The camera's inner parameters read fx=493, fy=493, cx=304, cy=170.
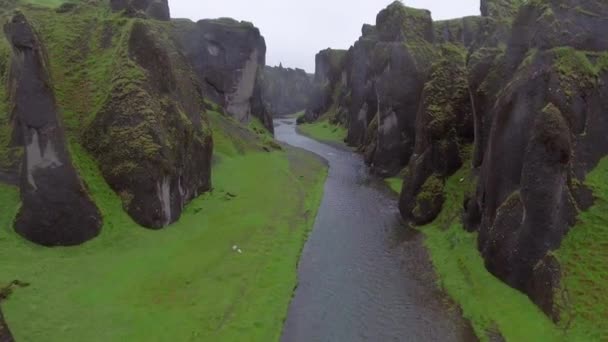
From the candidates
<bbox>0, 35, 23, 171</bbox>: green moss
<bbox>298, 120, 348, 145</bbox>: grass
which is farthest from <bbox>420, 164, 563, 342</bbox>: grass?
<bbox>298, 120, 348, 145</bbox>: grass

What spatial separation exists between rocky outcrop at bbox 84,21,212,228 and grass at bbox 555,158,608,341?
31211mm

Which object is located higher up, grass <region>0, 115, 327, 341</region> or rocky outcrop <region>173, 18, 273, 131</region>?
rocky outcrop <region>173, 18, 273, 131</region>

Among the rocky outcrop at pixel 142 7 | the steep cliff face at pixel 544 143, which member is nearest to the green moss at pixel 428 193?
the steep cliff face at pixel 544 143

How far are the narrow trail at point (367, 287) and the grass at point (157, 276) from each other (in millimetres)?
1514

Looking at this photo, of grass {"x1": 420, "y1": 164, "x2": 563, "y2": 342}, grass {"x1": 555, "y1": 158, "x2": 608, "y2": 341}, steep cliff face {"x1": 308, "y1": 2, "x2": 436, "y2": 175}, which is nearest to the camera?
grass {"x1": 555, "y1": 158, "x2": 608, "y2": 341}

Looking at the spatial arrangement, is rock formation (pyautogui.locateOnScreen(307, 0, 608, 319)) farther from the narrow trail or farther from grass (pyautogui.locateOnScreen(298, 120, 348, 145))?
grass (pyautogui.locateOnScreen(298, 120, 348, 145))

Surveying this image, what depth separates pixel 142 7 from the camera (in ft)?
225

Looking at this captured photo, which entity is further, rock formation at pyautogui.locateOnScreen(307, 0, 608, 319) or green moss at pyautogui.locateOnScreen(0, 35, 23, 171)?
green moss at pyautogui.locateOnScreen(0, 35, 23, 171)

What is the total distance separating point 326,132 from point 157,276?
10809cm

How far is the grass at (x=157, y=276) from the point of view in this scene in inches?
1092

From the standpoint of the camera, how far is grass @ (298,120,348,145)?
125m

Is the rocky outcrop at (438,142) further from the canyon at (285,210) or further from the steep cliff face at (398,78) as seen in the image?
the steep cliff face at (398,78)

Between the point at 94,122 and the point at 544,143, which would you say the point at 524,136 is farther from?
the point at 94,122

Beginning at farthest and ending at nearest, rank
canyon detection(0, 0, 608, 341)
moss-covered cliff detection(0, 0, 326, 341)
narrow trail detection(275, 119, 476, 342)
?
narrow trail detection(275, 119, 476, 342), canyon detection(0, 0, 608, 341), moss-covered cliff detection(0, 0, 326, 341)
